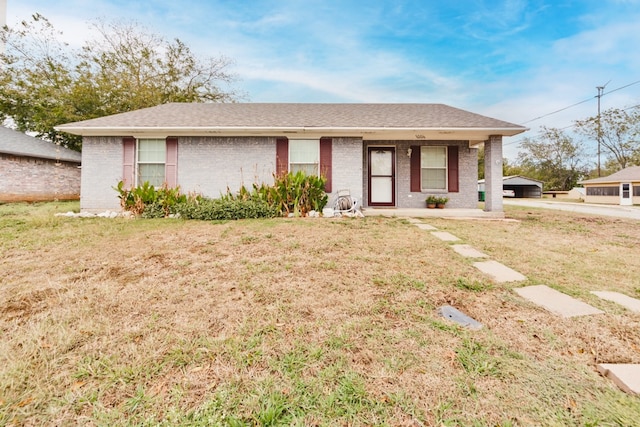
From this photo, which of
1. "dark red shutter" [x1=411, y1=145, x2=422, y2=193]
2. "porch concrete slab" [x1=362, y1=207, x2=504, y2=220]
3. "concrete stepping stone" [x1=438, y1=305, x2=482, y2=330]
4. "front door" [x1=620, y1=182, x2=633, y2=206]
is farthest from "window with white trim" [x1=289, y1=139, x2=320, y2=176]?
"front door" [x1=620, y1=182, x2=633, y2=206]

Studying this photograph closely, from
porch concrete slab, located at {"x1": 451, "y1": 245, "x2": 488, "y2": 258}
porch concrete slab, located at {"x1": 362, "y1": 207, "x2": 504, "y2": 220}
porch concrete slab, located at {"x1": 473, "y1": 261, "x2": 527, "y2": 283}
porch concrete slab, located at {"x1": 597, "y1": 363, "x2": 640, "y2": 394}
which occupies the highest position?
porch concrete slab, located at {"x1": 362, "y1": 207, "x2": 504, "y2": 220}

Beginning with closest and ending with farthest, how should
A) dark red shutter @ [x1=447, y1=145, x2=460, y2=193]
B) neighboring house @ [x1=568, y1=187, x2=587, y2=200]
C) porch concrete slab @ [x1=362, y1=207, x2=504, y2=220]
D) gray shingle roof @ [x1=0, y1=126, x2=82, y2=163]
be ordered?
porch concrete slab @ [x1=362, y1=207, x2=504, y2=220], dark red shutter @ [x1=447, y1=145, x2=460, y2=193], gray shingle roof @ [x1=0, y1=126, x2=82, y2=163], neighboring house @ [x1=568, y1=187, x2=587, y2=200]

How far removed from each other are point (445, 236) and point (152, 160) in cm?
835

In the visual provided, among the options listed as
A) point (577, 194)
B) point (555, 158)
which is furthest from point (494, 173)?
point (555, 158)

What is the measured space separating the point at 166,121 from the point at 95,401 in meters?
8.70

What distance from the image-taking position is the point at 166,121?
27.9ft

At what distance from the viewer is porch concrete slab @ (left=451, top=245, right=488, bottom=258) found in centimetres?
398

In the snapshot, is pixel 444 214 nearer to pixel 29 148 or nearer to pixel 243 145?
pixel 243 145

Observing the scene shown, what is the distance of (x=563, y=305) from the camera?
2.40 m

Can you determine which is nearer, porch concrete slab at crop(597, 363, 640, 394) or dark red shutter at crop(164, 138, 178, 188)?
porch concrete slab at crop(597, 363, 640, 394)

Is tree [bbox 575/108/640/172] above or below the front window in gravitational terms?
above

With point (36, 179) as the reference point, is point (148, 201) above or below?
below

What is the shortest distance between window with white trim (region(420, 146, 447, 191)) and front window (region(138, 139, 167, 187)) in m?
8.16

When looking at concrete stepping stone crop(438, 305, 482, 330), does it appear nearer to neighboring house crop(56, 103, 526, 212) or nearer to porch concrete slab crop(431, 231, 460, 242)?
porch concrete slab crop(431, 231, 460, 242)
